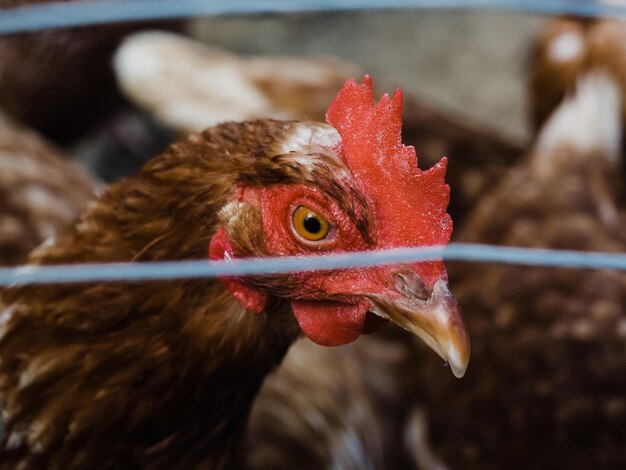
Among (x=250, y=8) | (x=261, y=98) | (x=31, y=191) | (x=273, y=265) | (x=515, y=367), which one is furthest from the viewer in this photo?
(x=261, y=98)

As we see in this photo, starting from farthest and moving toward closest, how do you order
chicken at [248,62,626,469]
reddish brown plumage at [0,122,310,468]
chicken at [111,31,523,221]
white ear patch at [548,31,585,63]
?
white ear patch at [548,31,585,63], chicken at [111,31,523,221], chicken at [248,62,626,469], reddish brown plumage at [0,122,310,468]

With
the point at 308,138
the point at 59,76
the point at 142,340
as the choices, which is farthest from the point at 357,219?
the point at 59,76

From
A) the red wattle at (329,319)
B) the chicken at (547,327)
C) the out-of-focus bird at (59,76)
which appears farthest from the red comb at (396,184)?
the out-of-focus bird at (59,76)

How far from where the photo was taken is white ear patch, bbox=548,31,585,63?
100.0 inches

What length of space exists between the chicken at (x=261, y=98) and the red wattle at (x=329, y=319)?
4.05ft

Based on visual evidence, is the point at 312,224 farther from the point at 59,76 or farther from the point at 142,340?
the point at 59,76

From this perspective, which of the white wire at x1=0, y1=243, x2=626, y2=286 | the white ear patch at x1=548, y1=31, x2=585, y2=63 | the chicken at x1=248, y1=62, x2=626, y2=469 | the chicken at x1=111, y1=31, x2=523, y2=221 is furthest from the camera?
the white ear patch at x1=548, y1=31, x2=585, y2=63

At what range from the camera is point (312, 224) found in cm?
93

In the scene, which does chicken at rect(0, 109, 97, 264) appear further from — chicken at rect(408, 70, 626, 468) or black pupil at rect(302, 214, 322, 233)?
chicken at rect(408, 70, 626, 468)

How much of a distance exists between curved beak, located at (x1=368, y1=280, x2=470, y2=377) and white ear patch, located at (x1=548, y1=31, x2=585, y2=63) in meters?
1.83

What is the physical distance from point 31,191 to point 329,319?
94 centimetres

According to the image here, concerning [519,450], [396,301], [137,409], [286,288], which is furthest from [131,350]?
[519,450]

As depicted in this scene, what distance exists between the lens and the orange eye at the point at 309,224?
3.04 feet

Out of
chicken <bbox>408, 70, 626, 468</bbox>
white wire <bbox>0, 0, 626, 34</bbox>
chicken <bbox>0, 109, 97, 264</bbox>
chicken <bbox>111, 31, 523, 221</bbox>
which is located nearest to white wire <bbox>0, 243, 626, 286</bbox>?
white wire <bbox>0, 0, 626, 34</bbox>
